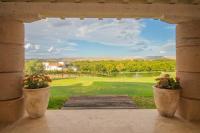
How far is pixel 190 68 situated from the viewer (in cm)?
554

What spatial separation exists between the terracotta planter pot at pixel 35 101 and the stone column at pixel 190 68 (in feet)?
11.6

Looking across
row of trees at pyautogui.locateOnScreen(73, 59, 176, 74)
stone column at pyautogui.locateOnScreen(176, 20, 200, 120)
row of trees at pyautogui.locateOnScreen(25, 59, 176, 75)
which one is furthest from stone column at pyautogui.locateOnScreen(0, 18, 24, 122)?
row of trees at pyautogui.locateOnScreen(73, 59, 176, 74)

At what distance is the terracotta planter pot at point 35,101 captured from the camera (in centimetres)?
559

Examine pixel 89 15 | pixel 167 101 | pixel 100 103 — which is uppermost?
pixel 89 15

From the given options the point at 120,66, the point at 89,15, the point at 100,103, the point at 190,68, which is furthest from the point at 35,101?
the point at 120,66

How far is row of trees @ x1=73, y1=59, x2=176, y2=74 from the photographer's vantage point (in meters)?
14.2

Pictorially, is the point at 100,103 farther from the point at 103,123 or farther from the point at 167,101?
the point at 167,101

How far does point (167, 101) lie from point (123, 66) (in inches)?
350

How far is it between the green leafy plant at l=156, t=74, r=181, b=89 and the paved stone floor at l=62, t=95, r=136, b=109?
4.21 ft

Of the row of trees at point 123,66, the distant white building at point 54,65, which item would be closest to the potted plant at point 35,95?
the distant white building at point 54,65

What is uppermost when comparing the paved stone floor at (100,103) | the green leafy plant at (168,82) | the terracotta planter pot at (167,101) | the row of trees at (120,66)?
the row of trees at (120,66)

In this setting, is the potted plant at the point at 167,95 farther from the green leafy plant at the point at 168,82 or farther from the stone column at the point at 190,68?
the stone column at the point at 190,68

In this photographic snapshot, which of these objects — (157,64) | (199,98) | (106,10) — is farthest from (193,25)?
(157,64)

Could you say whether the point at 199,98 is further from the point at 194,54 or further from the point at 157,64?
the point at 157,64
